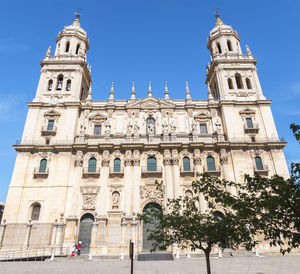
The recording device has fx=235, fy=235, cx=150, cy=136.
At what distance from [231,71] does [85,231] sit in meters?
25.3

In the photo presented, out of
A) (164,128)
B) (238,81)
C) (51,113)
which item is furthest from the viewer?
(238,81)

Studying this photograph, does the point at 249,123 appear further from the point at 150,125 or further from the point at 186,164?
the point at 150,125

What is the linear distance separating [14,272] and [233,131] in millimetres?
22465

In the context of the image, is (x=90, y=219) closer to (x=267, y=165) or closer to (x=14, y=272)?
(x=14, y=272)

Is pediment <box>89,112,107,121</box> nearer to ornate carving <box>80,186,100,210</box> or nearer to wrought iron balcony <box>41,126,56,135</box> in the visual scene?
wrought iron balcony <box>41,126,56,135</box>

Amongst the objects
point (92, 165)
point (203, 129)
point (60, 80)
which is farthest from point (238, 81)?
point (60, 80)

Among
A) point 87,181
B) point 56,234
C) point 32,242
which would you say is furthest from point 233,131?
point 32,242

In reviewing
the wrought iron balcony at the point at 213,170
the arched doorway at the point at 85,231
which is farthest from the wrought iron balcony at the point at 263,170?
the arched doorway at the point at 85,231

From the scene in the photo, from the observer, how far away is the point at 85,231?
21734 millimetres

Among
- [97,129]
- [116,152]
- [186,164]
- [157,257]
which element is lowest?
[157,257]

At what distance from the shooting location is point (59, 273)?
1159cm

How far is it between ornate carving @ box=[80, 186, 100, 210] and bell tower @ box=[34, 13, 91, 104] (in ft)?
36.1

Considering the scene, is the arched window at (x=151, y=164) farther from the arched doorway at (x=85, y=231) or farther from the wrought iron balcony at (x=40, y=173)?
the wrought iron balcony at (x=40, y=173)

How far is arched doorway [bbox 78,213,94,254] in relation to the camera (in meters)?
21.2
